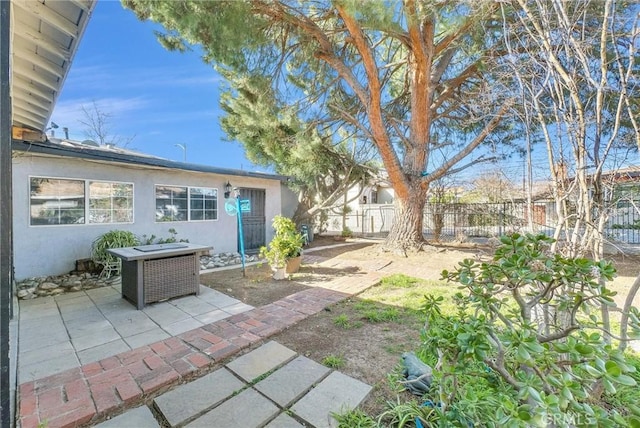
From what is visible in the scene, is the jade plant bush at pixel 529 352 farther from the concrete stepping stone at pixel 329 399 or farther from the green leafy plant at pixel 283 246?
the green leafy plant at pixel 283 246

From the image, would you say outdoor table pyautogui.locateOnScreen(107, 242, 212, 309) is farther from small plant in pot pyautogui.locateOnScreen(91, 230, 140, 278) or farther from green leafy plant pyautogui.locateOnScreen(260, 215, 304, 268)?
small plant in pot pyautogui.locateOnScreen(91, 230, 140, 278)

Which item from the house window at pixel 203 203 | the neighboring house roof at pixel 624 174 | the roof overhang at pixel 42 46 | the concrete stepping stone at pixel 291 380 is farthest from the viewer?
the house window at pixel 203 203

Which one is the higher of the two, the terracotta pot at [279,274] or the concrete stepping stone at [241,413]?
the terracotta pot at [279,274]

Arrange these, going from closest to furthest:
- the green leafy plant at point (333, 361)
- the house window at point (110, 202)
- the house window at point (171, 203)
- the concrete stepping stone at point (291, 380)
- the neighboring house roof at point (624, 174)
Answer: the concrete stepping stone at point (291, 380) → the neighboring house roof at point (624, 174) → the green leafy plant at point (333, 361) → the house window at point (110, 202) → the house window at point (171, 203)

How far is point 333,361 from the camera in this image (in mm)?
2543

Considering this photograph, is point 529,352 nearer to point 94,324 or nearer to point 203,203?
point 94,324

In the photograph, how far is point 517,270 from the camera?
1390 millimetres

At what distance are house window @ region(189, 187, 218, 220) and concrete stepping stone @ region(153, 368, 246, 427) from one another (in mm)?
5878

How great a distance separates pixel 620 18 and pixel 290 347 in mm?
4664

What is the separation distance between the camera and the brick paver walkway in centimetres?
193

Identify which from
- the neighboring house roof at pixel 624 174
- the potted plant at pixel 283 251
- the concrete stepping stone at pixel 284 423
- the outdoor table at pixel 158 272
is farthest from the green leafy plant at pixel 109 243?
the neighboring house roof at pixel 624 174

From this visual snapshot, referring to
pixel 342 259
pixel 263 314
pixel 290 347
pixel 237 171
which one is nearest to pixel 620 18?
pixel 290 347

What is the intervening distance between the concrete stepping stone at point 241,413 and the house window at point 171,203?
601cm

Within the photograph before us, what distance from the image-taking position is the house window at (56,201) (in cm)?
516
